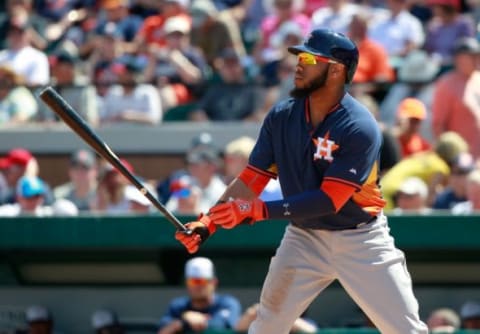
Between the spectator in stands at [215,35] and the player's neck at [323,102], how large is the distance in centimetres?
614

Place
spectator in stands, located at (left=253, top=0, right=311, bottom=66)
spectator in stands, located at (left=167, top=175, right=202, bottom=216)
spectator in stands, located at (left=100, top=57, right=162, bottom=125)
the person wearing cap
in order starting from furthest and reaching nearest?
1. spectator in stands, located at (left=253, top=0, right=311, bottom=66)
2. spectator in stands, located at (left=100, top=57, right=162, bottom=125)
3. spectator in stands, located at (left=167, top=175, right=202, bottom=216)
4. the person wearing cap

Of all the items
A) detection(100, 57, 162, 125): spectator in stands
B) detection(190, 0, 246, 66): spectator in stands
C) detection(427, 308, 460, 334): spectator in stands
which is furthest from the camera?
detection(190, 0, 246, 66): spectator in stands

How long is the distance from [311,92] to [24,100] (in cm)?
649

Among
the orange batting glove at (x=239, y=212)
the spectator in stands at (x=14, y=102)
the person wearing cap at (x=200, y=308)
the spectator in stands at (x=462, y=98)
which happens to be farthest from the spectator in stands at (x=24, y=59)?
the orange batting glove at (x=239, y=212)

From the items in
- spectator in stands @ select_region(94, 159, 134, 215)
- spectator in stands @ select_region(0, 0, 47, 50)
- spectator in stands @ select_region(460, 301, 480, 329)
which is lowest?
spectator in stands @ select_region(460, 301, 480, 329)

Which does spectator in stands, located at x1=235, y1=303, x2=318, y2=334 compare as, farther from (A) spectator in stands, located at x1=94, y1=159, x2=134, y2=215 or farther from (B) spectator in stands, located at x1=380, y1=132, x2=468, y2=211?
(A) spectator in stands, located at x1=94, y1=159, x2=134, y2=215

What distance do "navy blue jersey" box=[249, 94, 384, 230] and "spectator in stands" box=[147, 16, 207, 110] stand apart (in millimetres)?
5581

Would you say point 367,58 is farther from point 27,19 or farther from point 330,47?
point 330,47

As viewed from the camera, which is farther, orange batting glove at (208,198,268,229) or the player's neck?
the player's neck

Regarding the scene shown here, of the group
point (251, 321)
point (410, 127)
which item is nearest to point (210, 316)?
point (251, 321)

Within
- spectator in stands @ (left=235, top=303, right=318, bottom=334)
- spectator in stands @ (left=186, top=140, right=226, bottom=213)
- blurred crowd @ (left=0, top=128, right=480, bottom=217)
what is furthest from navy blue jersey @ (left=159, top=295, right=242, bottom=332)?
spectator in stands @ (left=186, top=140, right=226, bottom=213)

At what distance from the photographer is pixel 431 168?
9.20 meters

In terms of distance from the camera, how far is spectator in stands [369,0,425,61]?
11.4m

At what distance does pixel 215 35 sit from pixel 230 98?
43.7 inches
